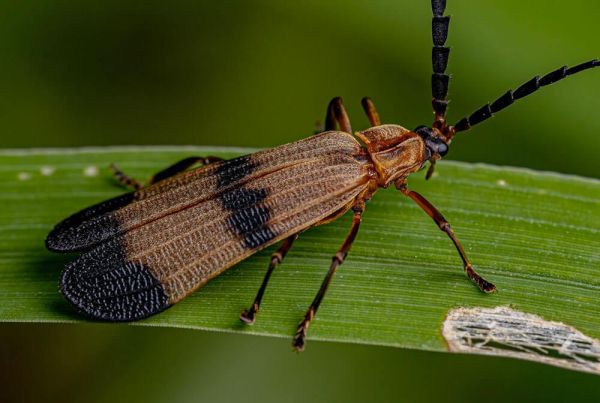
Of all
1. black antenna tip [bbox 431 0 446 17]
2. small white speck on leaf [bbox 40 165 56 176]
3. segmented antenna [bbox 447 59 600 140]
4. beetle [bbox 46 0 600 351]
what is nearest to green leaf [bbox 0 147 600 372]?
small white speck on leaf [bbox 40 165 56 176]

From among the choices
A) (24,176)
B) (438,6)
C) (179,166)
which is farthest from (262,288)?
(24,176)

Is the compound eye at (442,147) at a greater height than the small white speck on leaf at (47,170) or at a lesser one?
lesser

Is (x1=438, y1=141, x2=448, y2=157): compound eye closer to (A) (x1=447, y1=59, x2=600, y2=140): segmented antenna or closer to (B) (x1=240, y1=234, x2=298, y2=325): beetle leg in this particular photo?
(A) (x1=447, y1=59, x2=600, y2=140): segmented antenna

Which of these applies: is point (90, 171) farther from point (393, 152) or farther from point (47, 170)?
point (393, 152)

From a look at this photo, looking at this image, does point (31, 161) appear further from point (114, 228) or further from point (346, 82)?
point (346, 82)

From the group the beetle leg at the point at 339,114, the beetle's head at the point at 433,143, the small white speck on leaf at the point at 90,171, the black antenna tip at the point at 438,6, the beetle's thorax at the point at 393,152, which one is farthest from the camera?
the small white speck on leaf at the point at 90,171

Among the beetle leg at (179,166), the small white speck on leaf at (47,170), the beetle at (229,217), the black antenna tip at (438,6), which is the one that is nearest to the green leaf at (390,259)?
the small white speck on leaf at (47,170)

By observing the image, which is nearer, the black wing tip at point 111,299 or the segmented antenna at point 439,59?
the black wing tip at point 111,299

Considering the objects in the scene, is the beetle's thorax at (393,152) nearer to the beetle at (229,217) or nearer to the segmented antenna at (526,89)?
the beetle at (229,217)
